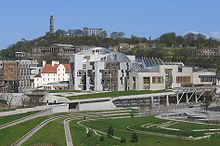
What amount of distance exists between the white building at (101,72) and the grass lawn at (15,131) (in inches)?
1125

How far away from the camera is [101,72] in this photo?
245ft

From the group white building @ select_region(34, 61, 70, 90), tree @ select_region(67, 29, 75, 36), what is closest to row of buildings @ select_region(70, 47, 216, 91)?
white building @ select_region(34, 61, 70, 90)

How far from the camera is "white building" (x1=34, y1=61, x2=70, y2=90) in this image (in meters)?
92.1

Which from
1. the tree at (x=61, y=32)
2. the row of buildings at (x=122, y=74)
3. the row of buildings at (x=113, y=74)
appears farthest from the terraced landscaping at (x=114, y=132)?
the tree at (x=61, y=32)

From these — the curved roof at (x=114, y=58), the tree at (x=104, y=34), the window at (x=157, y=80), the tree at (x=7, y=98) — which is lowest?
the tree at (x=7, y=98)

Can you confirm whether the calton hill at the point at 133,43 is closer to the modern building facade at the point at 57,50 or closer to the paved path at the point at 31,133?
the modern building facade at the point at 57,50

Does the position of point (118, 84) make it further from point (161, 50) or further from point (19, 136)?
point (161, 50)

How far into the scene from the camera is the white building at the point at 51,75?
9212 cm

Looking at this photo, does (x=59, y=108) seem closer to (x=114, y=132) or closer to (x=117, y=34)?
(x=114, y=132)

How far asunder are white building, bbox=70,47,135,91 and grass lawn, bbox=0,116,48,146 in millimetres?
28563

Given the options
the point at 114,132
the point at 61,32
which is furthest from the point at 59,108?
the point at 61,32

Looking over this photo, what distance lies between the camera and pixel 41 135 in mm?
39562

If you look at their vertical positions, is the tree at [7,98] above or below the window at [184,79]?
below

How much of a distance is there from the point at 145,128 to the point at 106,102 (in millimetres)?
20480
